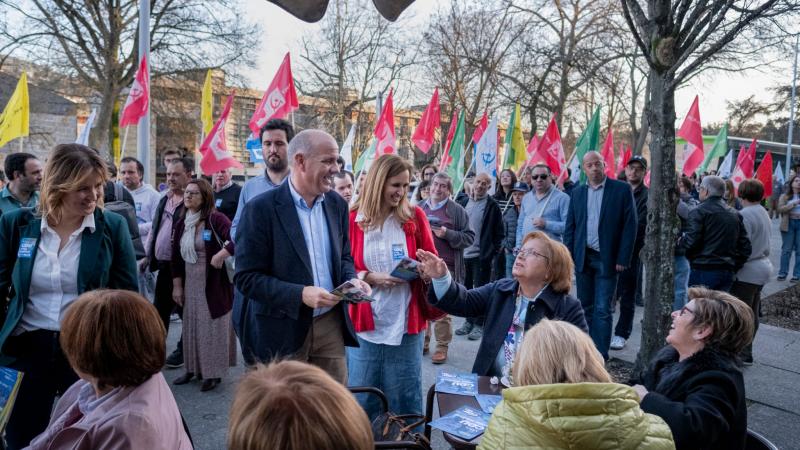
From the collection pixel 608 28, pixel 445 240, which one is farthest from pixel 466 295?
pixel 608 28

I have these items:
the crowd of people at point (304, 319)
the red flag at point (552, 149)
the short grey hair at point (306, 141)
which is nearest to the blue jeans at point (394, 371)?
the crowd of people at point (304, 319)

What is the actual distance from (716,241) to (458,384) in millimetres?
4067

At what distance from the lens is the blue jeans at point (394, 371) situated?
340cm

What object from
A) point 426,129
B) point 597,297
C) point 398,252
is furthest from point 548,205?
point 426,129

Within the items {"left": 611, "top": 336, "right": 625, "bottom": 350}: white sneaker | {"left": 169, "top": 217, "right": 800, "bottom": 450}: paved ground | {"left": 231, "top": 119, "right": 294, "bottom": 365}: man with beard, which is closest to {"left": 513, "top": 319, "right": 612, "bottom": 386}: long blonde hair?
{"left": 169, "top": 217, "right": 800, "bottom": 450}: paved ground

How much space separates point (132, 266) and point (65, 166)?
66 cm

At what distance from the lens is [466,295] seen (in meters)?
3.28

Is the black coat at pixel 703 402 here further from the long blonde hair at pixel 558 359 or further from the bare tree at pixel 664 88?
the bare tree at pixel 664 88

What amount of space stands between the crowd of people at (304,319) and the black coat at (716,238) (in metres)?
0.02

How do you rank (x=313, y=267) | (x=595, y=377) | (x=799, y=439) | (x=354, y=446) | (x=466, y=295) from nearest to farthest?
(x=354, y=446) → (x=595, y=377) → (x=313, y=267) → (x=466, y=295) → (x=799, y=439)

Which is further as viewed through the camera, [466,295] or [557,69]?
[557,69]

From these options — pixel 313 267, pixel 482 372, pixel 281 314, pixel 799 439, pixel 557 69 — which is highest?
pixel 557 69

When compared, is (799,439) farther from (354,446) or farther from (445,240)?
(354,446)

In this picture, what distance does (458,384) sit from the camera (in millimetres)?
2756
